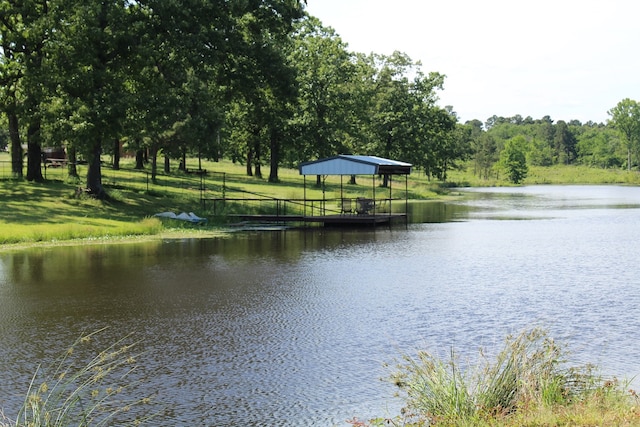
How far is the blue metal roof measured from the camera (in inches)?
1602

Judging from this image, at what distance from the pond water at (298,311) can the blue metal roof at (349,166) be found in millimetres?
11390

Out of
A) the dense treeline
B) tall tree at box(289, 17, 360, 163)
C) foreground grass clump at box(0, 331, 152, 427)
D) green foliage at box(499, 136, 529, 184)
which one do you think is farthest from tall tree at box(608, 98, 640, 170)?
foreground grass clump at box(0, 331, 152, 427)

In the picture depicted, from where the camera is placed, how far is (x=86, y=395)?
10.4 m

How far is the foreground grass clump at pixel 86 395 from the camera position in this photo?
8.68 metres

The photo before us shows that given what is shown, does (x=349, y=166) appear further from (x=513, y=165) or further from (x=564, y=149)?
(x=564, y=149)

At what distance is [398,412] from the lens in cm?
939

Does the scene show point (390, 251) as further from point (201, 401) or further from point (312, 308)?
point (201, 401)

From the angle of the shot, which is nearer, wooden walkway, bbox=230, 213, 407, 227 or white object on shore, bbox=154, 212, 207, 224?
white object on shore, bbox=154, 212, 207, 224

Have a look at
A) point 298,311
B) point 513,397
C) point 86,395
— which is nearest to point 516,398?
point 513,397

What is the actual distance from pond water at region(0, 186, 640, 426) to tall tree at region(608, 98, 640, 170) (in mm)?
142820

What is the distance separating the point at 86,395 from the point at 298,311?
6332 millimetres

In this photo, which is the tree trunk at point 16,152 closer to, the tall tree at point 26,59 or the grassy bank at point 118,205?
the grassy bank at point 118,205

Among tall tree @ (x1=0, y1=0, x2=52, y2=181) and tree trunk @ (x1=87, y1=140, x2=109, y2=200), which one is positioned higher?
tall tree @ (x1=0, y1=0, x2=52, y2=181)

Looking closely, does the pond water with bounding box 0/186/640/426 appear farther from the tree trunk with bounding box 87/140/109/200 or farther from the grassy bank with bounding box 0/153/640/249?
the tree trunk with bounding box 87/140/109/200
